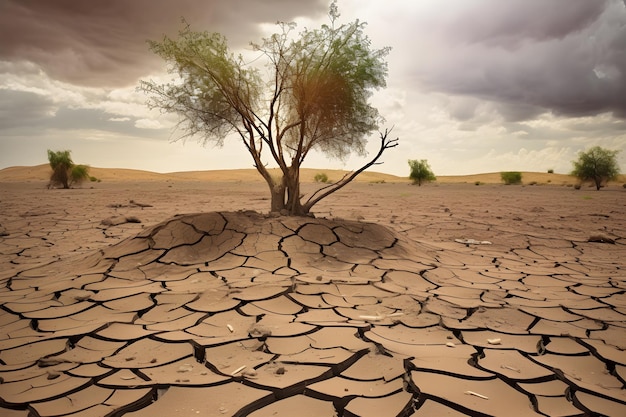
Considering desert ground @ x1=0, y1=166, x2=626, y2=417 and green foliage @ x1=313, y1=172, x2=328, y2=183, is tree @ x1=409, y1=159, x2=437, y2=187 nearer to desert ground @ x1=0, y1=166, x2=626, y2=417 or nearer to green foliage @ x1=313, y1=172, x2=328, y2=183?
green foliage @ x1=313, y1=172, x2=328, y2=183

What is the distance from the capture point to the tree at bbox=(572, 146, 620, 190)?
20438mm

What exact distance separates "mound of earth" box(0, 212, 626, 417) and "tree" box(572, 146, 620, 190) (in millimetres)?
20760

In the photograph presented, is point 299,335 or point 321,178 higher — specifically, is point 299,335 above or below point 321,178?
below

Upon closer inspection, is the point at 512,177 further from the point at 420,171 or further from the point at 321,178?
the point at 321,178

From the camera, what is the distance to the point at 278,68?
5.52m

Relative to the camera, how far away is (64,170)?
17453 mm

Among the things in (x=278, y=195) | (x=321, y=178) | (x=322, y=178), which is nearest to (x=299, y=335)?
(x=278, y=195)

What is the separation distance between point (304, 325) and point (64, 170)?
62.0ft

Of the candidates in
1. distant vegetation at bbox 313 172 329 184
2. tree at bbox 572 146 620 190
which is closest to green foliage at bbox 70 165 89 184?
distant vegetation at bbox 313 172 329 184

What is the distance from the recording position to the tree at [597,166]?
20.4 meters

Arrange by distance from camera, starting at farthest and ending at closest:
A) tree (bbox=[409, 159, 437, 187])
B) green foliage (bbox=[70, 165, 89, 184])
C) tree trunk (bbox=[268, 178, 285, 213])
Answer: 1. tree (bbox=[409, 159, 437, 187])
2. green foliage (bbox=[70, 165, 89, 184])
3. tree trunk (bbox=[268, 178, 285, 213])

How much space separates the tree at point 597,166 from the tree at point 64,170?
26029 millimetres

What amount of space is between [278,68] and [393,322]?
4.17 meters

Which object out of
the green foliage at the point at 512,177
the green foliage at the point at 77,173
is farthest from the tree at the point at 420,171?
the green foliage at the point at 77,173
